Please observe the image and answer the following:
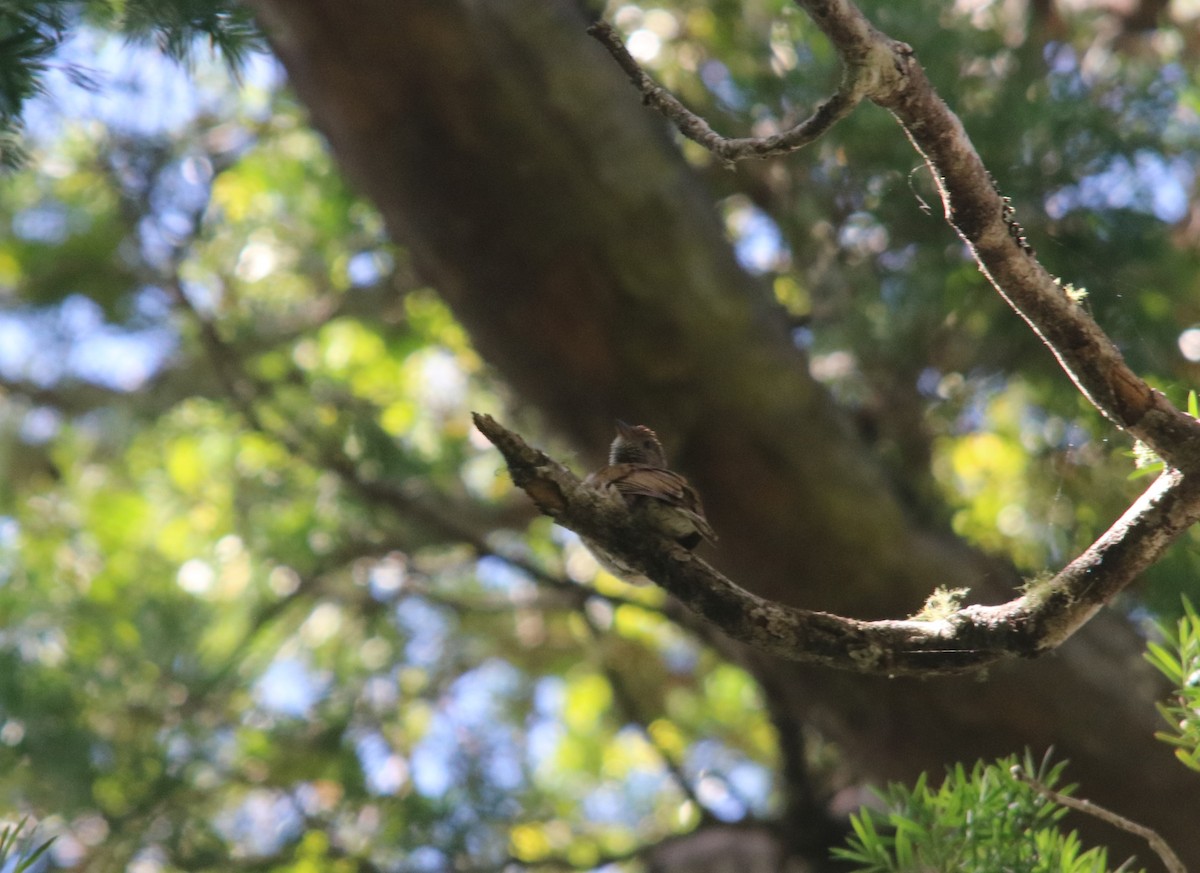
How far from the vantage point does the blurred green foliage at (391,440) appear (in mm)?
2123

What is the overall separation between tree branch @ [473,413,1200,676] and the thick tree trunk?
1.13 m

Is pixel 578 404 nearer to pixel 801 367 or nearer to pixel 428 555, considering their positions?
pixel 801 367

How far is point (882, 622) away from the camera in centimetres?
96

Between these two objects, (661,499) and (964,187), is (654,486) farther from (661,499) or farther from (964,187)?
(964,187)

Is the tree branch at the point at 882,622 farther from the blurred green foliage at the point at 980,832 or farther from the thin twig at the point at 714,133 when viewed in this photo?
the thin twig at the point at 714,133

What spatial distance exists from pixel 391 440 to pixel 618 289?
2.24ft

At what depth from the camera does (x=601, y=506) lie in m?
0.93

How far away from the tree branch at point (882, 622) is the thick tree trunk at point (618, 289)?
1130mm

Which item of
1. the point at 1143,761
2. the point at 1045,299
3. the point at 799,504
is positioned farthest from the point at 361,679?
the point at 1045,299

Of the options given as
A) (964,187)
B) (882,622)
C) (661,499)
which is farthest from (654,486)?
(964,187)

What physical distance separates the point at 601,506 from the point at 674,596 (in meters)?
0.09

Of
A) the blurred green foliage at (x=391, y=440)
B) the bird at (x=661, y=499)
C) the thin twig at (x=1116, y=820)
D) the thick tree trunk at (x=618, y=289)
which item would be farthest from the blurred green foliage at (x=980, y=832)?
the thick tree trunk at (x=618, y=289)

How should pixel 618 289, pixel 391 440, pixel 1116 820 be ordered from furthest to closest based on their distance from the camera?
pixel 391 440 → pixel 618 289 → pixel 1116 820

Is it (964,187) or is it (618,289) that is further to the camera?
(618,289)
